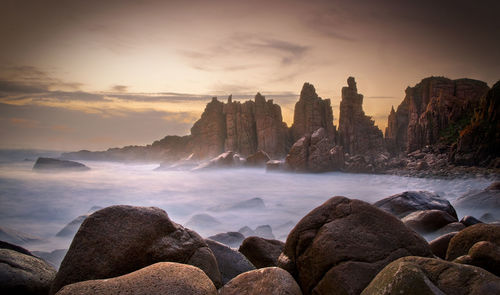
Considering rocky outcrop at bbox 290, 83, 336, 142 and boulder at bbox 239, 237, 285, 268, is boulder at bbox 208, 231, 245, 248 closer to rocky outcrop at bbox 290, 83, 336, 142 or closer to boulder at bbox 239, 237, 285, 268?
boulder at bbox 239, 237, 285, 268

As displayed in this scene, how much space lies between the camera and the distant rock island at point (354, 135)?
37.5 metres

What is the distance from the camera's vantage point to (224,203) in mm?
26141

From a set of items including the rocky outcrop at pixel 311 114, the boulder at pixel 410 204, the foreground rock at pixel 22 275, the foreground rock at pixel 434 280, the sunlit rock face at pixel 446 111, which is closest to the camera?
the foreground rock at pixel 434 280

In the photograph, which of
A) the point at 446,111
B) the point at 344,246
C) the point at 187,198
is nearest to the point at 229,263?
the point at 344,246

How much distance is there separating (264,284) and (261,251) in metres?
3.28

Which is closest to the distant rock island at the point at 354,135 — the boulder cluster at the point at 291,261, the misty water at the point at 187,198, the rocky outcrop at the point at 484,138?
the rocky outcrop at the point at 484,138

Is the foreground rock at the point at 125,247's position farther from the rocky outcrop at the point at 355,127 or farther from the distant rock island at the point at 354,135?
the rocky outcrop at the point at 355,127

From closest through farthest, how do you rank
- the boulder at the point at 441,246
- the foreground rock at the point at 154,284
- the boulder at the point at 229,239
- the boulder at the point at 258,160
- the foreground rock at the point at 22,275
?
the foreground rock at the point at 154,284 → the foreground rock at the point at 22,275 → the boulder at the point at 441,246 → the boulder at the point at 229,239 → the boulder at the point at 258,160

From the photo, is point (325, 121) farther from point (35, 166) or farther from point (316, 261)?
point (316, 261)

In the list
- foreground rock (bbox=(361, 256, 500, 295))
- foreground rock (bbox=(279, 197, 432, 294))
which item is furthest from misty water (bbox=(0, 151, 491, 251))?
foreground rock (bbox=(361, 256, 500, 295))

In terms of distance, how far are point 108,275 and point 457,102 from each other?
67748 millimetres

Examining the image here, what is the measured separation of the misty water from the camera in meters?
18.5

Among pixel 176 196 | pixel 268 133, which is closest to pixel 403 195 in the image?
pixel 176 196

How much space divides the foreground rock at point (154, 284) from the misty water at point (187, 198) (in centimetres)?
1181
